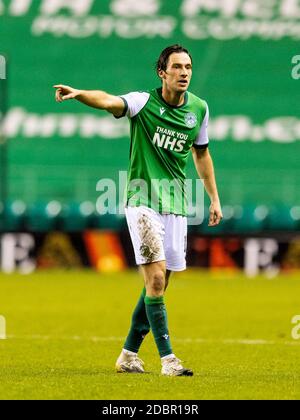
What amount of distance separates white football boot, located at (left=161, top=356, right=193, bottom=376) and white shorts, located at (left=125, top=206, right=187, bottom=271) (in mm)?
727

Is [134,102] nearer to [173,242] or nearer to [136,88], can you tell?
[173,242]

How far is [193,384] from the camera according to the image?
782cm

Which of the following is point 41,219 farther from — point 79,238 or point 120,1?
point 120,1

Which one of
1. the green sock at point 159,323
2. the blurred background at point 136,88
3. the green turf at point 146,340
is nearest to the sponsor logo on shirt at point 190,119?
the green sock at point 159,323

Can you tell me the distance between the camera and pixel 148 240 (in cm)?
831

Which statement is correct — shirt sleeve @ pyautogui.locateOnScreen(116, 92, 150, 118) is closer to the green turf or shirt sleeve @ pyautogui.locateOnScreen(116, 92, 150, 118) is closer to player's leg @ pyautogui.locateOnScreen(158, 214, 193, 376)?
player's leg @ pyautogui.locateOnScreen(158, 214, 193, 376)

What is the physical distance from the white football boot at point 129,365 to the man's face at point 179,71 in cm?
210

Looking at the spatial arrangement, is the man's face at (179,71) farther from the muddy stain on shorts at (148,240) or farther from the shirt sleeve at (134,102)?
the muddy stain on shorts at (148,240)

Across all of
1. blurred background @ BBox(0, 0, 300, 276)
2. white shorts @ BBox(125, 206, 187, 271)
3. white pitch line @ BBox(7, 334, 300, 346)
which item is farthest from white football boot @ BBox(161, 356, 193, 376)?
blurred background @ BBox(0, 0, 300, 276)

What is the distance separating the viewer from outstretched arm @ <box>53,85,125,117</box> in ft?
25.0

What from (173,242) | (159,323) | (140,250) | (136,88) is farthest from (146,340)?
(136,88)

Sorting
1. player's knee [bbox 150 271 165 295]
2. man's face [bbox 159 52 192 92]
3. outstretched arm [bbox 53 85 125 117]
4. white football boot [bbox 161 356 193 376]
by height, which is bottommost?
white football boot [bbox 161 356 193 376]

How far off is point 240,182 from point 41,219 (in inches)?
208

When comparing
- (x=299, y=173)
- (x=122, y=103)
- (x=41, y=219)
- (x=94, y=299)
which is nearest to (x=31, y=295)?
(x=94, y=299)
